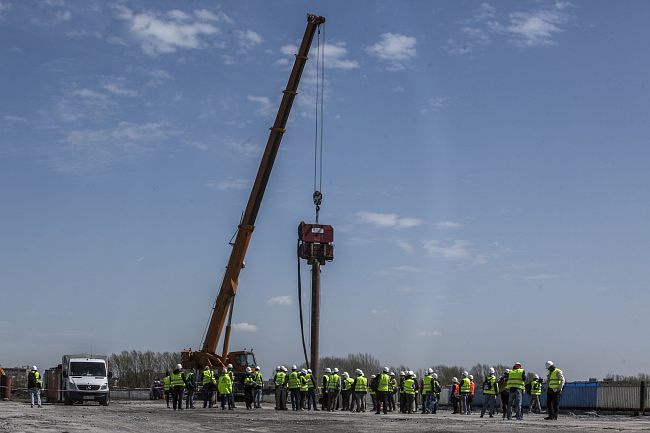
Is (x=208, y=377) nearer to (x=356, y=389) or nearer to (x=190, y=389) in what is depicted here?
(x=190, y=389)

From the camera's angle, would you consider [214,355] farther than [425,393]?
Yes

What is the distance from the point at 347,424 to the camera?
2753 cm

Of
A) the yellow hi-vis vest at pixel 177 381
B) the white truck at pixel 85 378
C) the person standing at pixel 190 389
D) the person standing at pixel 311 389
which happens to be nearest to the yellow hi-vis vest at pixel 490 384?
the person standing at pixel 311 389

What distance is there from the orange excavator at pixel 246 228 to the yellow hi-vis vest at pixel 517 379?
1877 centimetres

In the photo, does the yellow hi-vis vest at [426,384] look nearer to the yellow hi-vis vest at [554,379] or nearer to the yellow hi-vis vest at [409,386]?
the yellow hi-vis vest at [409,386]

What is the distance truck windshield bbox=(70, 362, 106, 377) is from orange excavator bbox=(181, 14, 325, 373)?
4.69 metres

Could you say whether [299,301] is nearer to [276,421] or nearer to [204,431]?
[276,421]

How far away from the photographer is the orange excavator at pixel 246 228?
158 ft

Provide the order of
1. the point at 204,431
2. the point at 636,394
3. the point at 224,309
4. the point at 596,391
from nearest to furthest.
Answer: the point at 204,431 < the point at 636,394 < the point at 596,391 < the point at 224,309

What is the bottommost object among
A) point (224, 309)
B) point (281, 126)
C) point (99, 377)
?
point (99, 377)

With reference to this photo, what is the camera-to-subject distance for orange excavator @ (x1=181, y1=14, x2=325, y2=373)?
48.1 metres

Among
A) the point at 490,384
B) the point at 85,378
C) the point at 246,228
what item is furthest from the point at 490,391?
the point at 85,378

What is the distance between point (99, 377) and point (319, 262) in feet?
40.9

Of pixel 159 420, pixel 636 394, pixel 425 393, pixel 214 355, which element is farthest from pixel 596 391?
pixel 159 420
